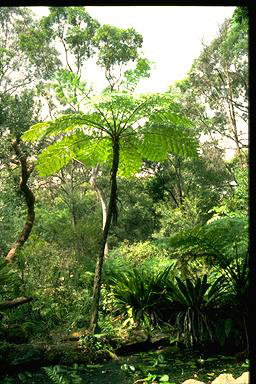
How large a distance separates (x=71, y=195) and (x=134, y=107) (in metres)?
10.3

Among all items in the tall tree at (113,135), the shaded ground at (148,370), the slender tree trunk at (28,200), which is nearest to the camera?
the shaded ground at (148,370)

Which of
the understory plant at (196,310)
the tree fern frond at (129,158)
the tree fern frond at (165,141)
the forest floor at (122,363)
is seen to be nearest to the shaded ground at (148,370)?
the forest floor at (122,363)

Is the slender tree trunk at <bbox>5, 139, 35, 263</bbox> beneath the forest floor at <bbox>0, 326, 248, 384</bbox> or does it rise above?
above

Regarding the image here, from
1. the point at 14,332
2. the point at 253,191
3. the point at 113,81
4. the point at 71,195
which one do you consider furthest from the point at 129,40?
the point at 253,191

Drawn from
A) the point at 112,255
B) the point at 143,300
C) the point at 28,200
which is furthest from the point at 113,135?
the point at 112,255

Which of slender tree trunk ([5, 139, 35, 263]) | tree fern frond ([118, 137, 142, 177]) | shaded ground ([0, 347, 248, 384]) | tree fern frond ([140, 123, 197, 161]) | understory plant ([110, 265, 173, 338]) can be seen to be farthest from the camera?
slender tree trunk ([5, 139, 35, 263])

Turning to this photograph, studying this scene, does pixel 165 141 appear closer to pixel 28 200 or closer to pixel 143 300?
pixel 143 300

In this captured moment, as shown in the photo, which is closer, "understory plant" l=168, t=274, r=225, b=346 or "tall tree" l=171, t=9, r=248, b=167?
"understory plant" l=168, t=274, r=225, b=346

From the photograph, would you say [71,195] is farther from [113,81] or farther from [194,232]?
[194,232]

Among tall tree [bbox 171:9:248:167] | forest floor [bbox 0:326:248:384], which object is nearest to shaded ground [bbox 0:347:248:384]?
forest floor [bbox 0:326:248:384]

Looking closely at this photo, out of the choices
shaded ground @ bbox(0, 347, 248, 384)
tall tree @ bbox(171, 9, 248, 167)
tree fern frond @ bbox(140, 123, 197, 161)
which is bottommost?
shaded ground @ bbox(0, 347, 248, 384)

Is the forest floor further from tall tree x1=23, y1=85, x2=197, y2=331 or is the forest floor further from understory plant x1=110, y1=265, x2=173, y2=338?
tall tree x1=23, y1=85, x2=197, y2=331

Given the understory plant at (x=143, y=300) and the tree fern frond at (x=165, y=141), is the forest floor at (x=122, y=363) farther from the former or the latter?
the tree fern frond at (x=165, y=141)

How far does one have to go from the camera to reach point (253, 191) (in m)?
0.86
